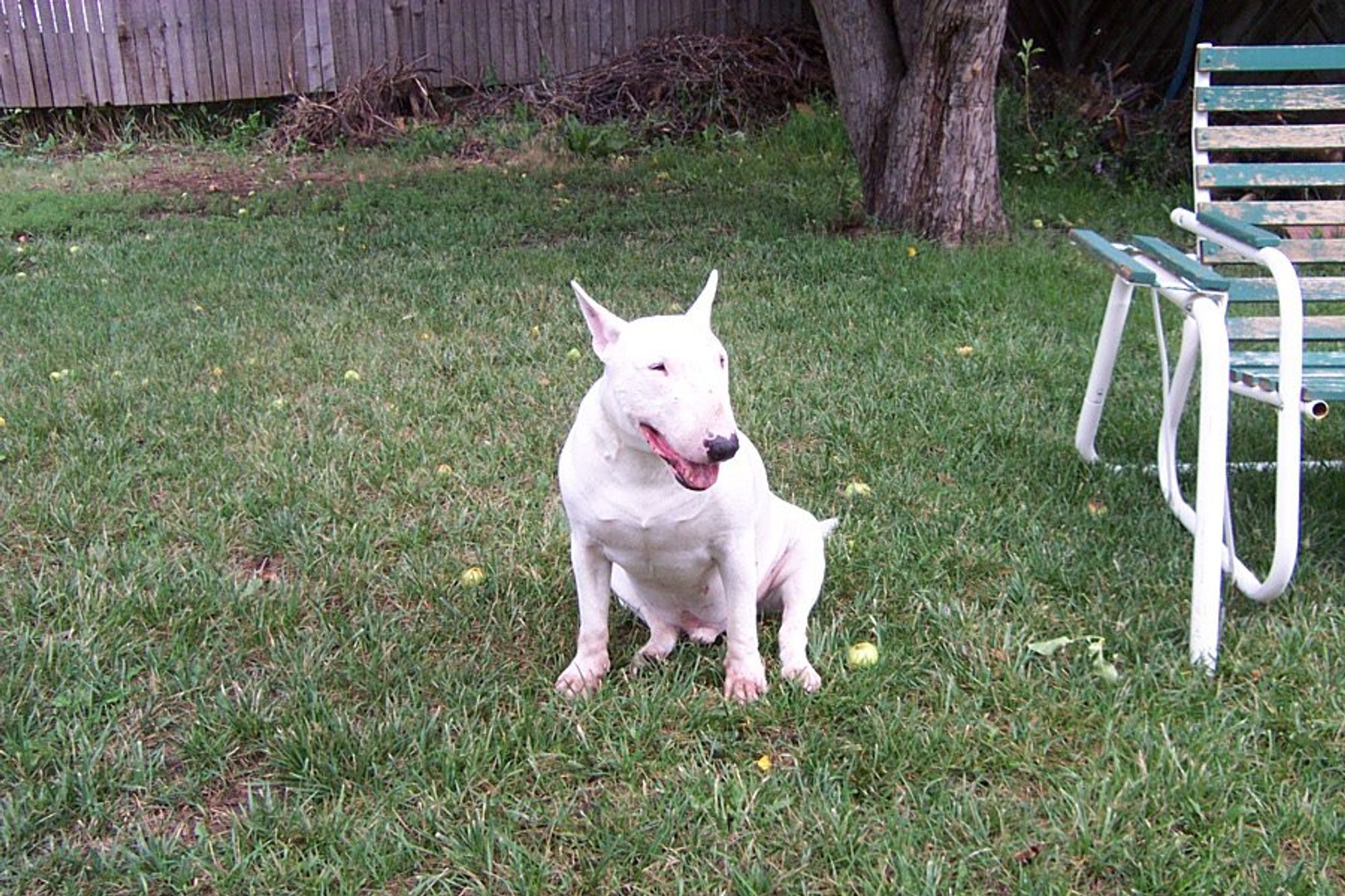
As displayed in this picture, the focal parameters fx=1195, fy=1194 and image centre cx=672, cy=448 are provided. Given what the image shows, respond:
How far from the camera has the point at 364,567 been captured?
120 inches

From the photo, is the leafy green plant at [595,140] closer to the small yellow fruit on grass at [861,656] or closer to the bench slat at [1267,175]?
the bench slat at [1267,175]

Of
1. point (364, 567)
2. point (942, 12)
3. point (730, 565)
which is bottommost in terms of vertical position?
point (364, 567)

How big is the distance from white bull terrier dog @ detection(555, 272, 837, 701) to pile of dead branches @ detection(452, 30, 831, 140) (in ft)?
24.0

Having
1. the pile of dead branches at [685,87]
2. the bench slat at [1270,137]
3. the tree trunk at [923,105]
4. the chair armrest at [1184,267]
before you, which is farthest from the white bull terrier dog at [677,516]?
the pile of dead branches at [685,87]

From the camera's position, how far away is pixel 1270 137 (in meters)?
3.81

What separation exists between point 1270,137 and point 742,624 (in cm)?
264

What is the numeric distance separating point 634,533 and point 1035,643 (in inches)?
37.3

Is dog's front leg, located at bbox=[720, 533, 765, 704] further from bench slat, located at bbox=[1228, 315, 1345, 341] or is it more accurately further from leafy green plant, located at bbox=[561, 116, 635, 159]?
leafy green plant, located at bbox=[561, 116, 635, 159]

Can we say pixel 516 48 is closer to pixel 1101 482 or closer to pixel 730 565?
pixel 1101 482

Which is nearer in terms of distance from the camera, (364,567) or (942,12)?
(364,567)

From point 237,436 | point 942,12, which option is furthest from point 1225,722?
point 942,12

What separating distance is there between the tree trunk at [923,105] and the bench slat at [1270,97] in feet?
6.48

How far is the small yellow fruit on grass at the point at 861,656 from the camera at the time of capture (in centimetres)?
253

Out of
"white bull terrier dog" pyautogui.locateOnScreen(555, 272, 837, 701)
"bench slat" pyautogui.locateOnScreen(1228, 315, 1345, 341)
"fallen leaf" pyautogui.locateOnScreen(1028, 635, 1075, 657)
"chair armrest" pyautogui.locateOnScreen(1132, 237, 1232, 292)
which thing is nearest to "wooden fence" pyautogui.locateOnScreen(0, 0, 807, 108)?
"bench slat" pyautogui.locateOnScreen(1228, 315, 1345, 341)
